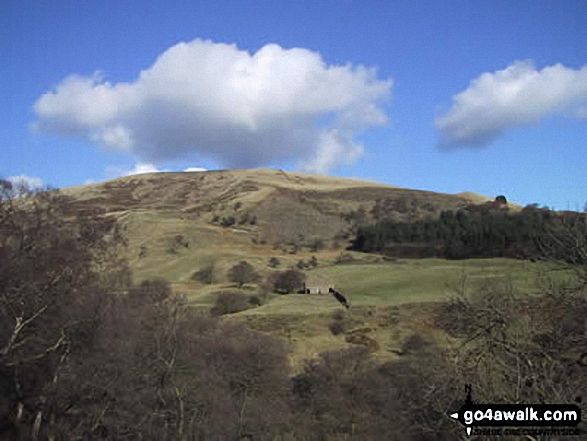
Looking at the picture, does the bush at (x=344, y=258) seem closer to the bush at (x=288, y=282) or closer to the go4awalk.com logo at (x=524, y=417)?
the bush at (x=288, y=282)

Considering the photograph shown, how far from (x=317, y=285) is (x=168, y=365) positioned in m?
61.9

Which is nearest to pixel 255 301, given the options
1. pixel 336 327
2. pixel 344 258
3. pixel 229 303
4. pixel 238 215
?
pixel 229 303

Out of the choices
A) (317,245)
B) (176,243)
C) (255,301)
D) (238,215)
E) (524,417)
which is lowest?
(524,417)

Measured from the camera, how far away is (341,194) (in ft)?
589

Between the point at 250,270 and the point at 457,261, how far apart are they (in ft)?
124

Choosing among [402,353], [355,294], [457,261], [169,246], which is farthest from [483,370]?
[169,246]

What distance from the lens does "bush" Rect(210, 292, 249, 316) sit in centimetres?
7094

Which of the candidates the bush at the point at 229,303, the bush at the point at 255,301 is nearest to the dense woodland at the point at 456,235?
the bush at the point at 255,301

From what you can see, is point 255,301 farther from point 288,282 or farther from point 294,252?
point 294,252

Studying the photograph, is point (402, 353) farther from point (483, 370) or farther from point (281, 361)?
point (483, 370)

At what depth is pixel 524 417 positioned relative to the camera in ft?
23.4

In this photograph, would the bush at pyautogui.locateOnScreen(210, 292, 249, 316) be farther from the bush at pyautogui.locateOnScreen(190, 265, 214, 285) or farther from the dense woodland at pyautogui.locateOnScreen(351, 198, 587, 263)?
the dense woodland at pyautogui.locateOnScreen(351, 198, 587, 263)

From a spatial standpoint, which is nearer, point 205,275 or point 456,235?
point 205,275

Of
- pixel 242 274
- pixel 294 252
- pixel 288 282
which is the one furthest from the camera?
pixel 294 252
